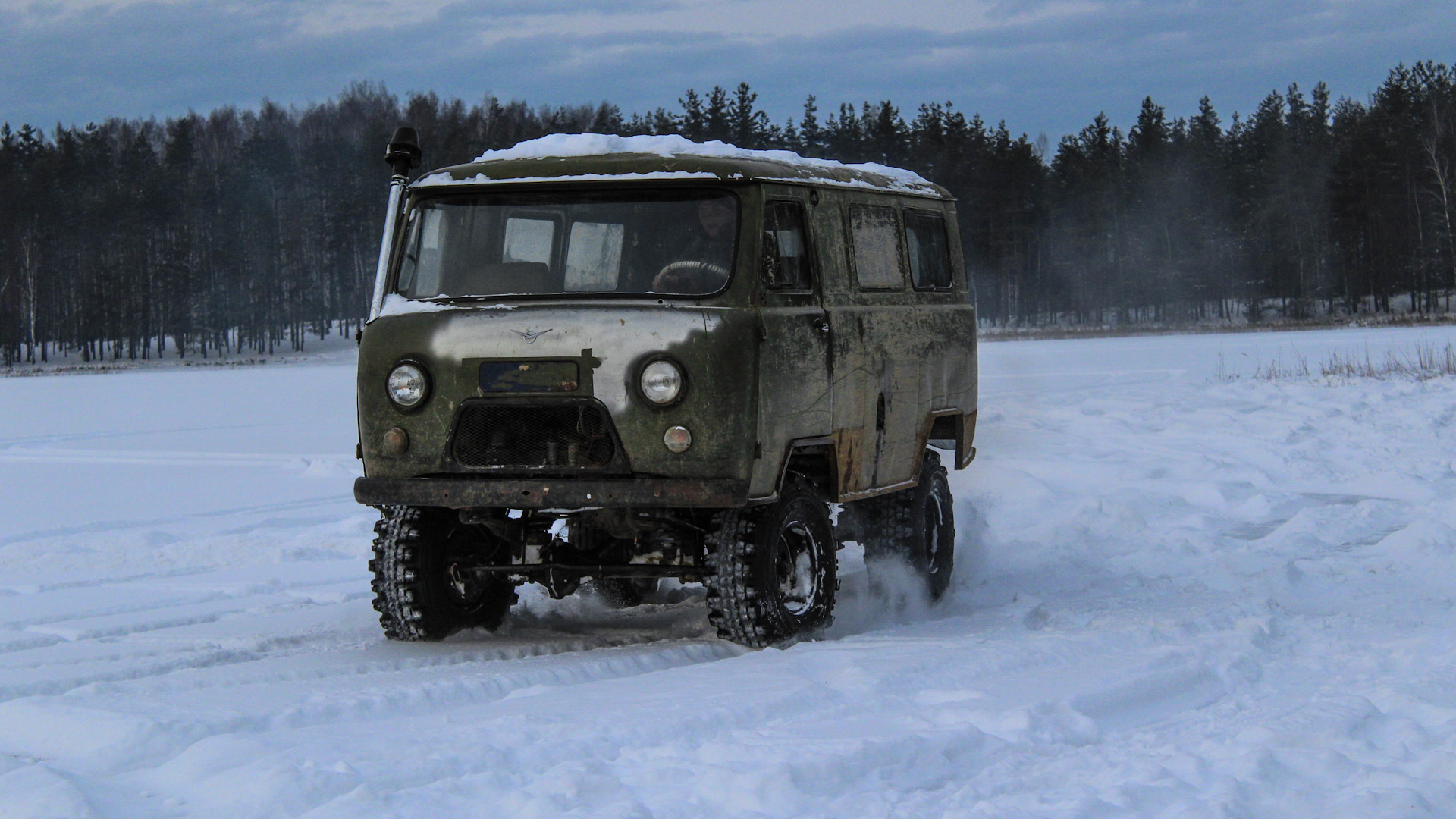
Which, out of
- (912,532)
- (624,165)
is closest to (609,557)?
(624,165)

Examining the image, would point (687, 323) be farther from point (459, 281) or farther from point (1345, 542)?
point (1345, 542)

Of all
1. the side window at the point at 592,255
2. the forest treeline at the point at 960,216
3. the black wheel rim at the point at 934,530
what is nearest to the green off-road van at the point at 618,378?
the side window at the point at 592,255

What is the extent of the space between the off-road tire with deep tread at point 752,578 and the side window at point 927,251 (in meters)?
2.03

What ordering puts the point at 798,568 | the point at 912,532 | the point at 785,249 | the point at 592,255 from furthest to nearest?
the point at 912,532 < the point at 798,568 < the point at 785,249 < the point at 592,255

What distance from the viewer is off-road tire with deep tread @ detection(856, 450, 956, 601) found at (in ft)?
27.7

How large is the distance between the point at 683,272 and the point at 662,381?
0.61m

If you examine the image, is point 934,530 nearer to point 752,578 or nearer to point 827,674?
point 752,578

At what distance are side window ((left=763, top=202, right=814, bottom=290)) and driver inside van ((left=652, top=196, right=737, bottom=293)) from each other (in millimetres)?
182

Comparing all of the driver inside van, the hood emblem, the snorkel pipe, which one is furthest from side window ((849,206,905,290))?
the snorkel pipe

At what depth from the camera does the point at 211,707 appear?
17.0 ft

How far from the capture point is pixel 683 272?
660 cm

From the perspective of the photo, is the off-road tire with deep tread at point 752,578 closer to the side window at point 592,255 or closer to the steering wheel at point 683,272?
the steering wheel at point 683,272

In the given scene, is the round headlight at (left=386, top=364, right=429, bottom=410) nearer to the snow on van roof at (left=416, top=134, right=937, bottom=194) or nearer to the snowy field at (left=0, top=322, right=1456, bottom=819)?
the snow on van roof at (left=416, top=134, right=937, bottom=194)

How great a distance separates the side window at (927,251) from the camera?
8391 millimetres
